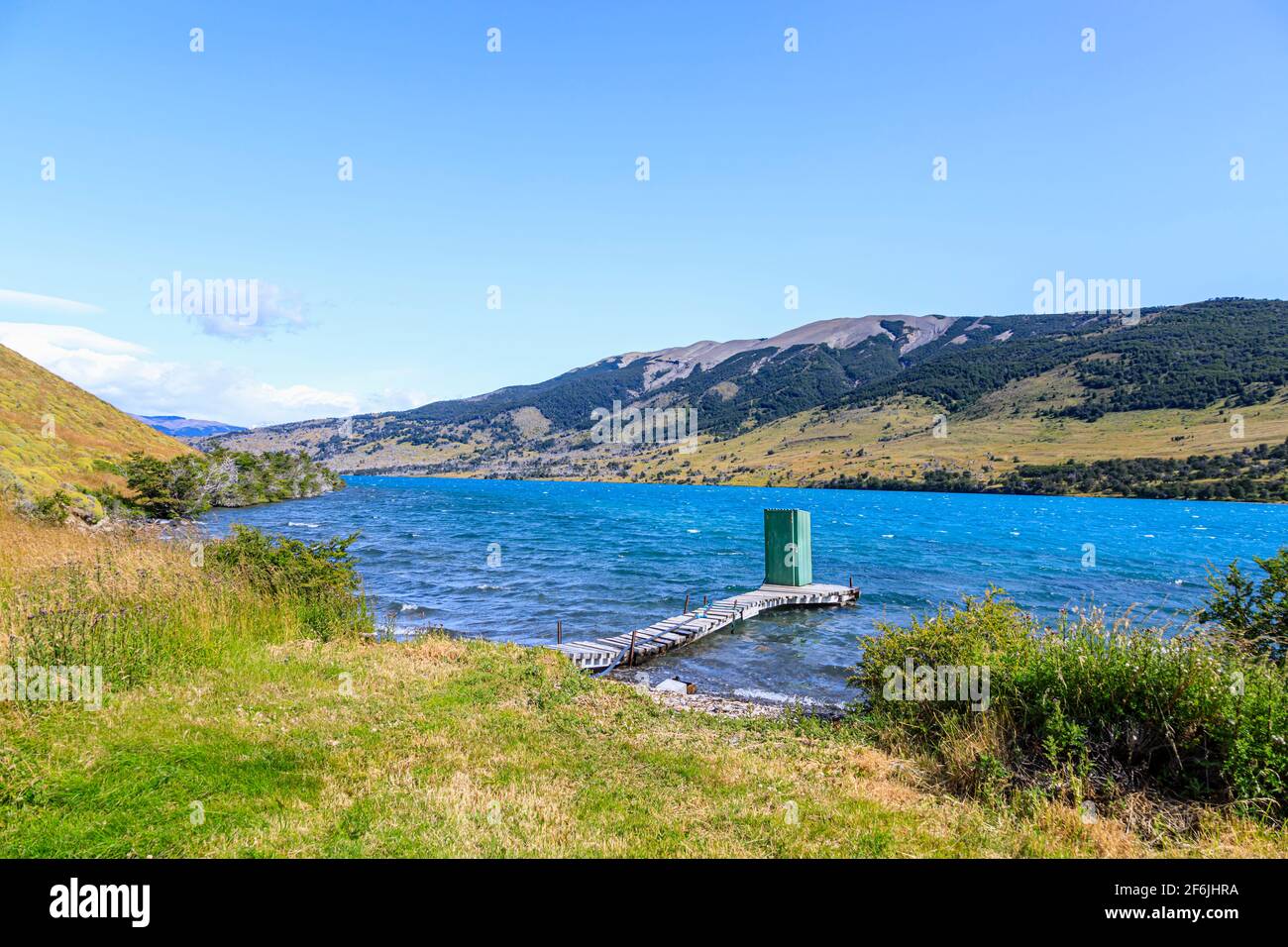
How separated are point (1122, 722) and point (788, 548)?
2692 cm

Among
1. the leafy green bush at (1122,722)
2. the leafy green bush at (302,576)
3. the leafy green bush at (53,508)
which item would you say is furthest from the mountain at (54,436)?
the leafy green bush at (1122,722)

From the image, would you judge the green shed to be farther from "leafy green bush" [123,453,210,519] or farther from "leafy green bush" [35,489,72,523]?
"leafy green bush" [123,453,210,519]

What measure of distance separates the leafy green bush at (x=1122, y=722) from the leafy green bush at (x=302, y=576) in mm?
13185

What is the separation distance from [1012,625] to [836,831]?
795 centimetres

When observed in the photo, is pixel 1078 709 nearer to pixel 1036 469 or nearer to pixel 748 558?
pixel 748 558

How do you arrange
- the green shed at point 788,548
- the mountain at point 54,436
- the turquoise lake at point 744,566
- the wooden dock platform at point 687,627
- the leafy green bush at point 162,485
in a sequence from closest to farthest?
the wooden dock platform at point 687,627 < the turquoise lake at point 744,566 < the green shed at point 788,548 < the mountain at point 54,436 < the leafy green bush at point 162,485

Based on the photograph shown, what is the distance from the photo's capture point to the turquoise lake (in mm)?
25938

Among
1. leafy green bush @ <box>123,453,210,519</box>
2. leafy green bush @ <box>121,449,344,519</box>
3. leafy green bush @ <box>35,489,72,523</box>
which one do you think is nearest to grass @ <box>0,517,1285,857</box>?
leafy green bush @ <box>35,489,72,523</box>

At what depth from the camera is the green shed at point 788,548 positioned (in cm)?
3509

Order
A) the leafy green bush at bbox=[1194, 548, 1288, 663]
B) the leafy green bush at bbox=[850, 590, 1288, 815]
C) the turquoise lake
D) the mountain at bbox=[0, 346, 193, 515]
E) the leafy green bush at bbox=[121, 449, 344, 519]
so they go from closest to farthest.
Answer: the leafy green bush at bbox=[850, 590, 1288, 815]
the leafy green bush at bbox=[1194, 548, 1288, 663]
the turquoise lake
the mountain at bbox=[0, 346, 193, 515]
the leafy green bush at bbox=[121, 449, 344, 519]

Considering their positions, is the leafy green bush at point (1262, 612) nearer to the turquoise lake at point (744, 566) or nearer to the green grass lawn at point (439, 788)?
the turquoise lake at point (744, 566)

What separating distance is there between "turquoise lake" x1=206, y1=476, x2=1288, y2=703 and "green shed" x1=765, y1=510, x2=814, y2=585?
280 centimetres

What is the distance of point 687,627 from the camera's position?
2581 centimetres
